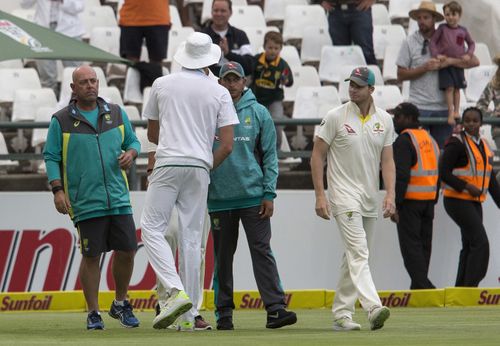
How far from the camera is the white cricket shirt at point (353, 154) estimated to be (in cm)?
1133

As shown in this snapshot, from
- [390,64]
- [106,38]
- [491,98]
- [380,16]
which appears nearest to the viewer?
[491,98]

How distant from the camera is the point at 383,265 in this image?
16031 millimetres

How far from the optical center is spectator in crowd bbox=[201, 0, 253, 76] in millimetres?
16312

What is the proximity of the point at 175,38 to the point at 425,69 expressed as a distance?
361cm

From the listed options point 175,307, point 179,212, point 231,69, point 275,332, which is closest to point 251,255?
point 275,332

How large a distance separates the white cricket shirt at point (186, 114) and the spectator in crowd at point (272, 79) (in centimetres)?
575

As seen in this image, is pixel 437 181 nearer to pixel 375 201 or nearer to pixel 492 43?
pixel 375 201

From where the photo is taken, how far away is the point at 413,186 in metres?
15.6

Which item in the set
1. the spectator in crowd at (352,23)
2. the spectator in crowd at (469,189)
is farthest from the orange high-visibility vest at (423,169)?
the spectator in crowd at (352,23)

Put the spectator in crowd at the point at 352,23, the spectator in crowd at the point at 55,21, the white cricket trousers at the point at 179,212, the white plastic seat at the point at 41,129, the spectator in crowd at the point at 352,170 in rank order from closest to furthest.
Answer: the white cricket trousers at the point at 179,212 → the spectator in crowd at the point at 352,170 → the white plastic seat at the point at 41,129 → the spectator in crowd at the point at 55,21 → the spectator in crowd at the point at 352,23

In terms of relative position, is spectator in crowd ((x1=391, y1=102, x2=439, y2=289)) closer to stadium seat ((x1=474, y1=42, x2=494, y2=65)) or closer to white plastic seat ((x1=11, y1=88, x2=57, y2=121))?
white plastic seat ((x1=11, y1=88, x2=57, y2=121))

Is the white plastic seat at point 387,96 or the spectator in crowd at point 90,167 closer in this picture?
the spectator in crowd at point 90,167

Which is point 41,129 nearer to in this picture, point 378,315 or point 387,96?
point 387,96

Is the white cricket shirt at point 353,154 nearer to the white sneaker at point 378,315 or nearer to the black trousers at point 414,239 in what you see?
the white sneaker at point 378,315
